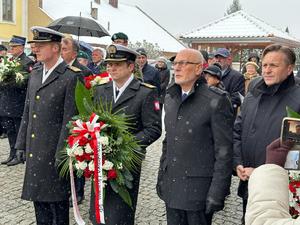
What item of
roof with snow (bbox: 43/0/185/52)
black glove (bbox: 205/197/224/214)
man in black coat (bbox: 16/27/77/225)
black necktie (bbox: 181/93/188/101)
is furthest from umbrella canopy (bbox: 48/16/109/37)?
roof with snow (bbox: 43/0/185/52)

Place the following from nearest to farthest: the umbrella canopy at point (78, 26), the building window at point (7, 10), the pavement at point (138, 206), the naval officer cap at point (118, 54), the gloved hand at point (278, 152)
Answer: the gloved hand at point (278, 152) < the naval officer cap at point (118, 54) < the pavement at point (138, 206) < the umbrella canopy at point (78, 26) < the building window at point (7, 10)

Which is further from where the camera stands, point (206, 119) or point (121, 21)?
point (121, 21)

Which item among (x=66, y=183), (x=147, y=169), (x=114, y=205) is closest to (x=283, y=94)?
(x=114, y=205)

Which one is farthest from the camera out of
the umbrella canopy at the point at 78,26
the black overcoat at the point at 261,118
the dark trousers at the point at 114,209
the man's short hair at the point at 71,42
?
the umbrella canopy at the point at 78,26

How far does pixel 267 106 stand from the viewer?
3.11m

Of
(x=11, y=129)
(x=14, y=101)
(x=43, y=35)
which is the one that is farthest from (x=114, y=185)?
(x=11, y=129)

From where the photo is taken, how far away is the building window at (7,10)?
2645 centimetres

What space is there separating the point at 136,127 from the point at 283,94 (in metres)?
1.22

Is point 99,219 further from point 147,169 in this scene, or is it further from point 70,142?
point 147,169

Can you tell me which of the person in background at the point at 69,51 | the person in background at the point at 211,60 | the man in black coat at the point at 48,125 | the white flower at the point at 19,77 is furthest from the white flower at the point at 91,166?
the person in background at the point at 211,60

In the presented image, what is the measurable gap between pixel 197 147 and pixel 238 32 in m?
11.8

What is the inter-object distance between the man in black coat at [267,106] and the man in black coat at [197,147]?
0.28 m

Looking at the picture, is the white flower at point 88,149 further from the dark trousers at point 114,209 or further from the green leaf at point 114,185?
the dark trousers at point 114,209

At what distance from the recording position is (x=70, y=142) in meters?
3.00
